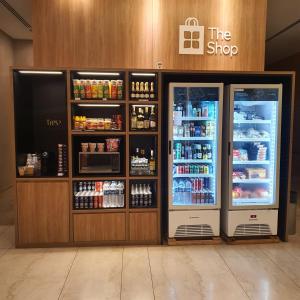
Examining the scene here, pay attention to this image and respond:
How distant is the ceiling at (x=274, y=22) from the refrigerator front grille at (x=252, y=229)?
11.9ft

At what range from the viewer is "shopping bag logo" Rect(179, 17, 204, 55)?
399 centimetres

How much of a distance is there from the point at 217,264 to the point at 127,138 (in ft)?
5.66

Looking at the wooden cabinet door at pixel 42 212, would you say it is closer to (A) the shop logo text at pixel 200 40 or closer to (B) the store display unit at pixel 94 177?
(B) the store display unit at pixel 94 177

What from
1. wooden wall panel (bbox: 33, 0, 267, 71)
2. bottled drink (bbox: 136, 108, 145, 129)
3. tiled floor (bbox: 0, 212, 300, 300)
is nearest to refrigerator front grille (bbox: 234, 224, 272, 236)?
tiled floor (bbox: 0, 212, 300, 300)

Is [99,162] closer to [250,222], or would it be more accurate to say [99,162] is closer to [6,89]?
[250,222]

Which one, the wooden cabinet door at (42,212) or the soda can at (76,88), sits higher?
the soda can at (76,88)

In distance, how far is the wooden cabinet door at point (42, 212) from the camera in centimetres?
361

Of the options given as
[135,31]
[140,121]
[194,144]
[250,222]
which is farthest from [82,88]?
[250,222]

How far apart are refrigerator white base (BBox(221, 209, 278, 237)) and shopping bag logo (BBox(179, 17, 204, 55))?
215 centimetres

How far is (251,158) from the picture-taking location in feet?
13.0

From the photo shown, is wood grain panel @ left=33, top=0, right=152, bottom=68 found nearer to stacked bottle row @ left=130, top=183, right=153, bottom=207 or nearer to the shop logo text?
the shop logo text

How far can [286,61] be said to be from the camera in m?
8.84

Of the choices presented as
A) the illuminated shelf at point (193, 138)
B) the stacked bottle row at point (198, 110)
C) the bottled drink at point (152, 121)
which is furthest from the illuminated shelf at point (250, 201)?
the bottled drink at point (152, 121)

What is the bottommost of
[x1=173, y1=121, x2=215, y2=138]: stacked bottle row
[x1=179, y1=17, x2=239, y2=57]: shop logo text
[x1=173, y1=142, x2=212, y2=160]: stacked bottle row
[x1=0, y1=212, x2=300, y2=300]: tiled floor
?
[x1=0, y1=212, x2=300, y2=300]: tiled floor
